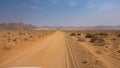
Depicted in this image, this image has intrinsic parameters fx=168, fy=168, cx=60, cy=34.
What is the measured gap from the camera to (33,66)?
31.2 ft

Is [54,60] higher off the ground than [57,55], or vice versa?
[54,60]

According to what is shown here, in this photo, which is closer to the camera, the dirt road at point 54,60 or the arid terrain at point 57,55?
the dirt road at point 54,60

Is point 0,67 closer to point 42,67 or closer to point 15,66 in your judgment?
point 15,66

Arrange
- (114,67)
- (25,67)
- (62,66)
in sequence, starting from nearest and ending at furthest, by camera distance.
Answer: (25,67)
(62,66)
(114,67)

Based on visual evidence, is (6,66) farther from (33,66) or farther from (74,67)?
(74,67)

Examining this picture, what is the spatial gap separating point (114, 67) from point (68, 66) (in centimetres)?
302

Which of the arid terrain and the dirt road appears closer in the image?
the dirt road

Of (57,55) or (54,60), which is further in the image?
(57,55)

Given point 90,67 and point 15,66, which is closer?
point 15,66

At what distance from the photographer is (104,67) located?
33.4 ft

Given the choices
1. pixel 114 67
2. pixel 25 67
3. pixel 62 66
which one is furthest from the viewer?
pixel 114 67

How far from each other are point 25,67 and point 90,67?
3.81 meters

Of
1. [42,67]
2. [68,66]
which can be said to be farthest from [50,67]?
[68,66]

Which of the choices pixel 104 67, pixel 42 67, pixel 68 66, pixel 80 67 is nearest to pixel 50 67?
pixel 42 67
